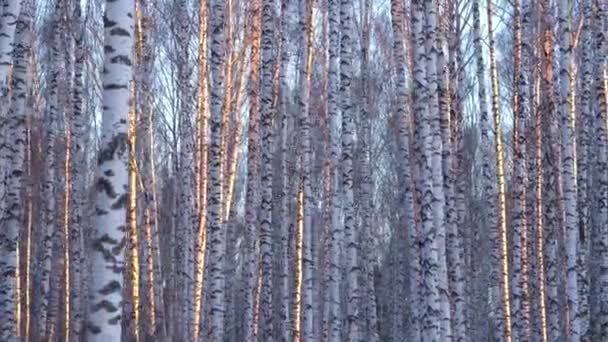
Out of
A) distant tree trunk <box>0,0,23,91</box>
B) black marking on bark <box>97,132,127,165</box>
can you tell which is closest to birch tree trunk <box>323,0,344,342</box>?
distant tree trunk <box>0,0,23,91</box>

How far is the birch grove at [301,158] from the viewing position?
1166cm

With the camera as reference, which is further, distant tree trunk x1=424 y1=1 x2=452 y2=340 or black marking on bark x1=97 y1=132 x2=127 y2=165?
distant tree trunk x1=424 y1=1 x2=452 y2=340

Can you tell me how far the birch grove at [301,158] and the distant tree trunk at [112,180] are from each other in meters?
0.02

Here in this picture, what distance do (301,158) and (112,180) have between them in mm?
8983

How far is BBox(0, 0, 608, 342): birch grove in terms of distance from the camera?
1166cm

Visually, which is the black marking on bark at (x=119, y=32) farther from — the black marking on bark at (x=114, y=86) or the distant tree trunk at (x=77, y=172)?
the distant tree trunk at (x=77, y=172)

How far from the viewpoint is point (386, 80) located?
2977cm

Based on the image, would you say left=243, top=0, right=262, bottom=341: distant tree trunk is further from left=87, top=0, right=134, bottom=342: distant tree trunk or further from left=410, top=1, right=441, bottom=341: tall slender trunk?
left=87, top=0, right=134, bottom=342: distant tree trunk

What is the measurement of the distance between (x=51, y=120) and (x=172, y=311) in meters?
6.60

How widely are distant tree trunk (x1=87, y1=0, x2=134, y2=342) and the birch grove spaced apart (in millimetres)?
16

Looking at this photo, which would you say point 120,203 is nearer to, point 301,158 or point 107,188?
point 107,188

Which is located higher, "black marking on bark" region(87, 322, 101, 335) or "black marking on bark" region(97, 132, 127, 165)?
"black marking on bark" region(97, 132, 127, 165)

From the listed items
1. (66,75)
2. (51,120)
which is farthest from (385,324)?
(51,120)

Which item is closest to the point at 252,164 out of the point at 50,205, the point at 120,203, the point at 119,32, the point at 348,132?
the point at 50,205
